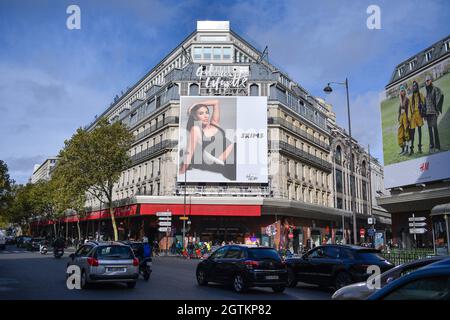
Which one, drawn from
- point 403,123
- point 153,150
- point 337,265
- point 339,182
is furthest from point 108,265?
point 339,182

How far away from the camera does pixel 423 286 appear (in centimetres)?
330

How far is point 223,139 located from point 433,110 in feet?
74.1

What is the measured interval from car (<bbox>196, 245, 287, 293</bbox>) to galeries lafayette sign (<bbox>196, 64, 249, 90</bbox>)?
35796 mm

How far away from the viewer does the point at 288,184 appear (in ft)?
163

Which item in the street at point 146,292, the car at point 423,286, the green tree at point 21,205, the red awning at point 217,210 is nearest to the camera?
the car at point 423,286

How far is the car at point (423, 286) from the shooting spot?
10.4 feet

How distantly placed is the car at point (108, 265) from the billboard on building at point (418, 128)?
41.0 m

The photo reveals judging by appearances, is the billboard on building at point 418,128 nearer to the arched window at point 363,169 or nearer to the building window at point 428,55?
the building window at point 428,55

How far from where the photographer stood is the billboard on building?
46.6m

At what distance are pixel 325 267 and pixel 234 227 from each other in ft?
106

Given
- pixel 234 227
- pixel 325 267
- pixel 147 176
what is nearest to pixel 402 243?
pixel 234 227

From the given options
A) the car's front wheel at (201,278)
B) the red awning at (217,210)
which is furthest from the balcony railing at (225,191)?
the car's front wheel at (201,278)

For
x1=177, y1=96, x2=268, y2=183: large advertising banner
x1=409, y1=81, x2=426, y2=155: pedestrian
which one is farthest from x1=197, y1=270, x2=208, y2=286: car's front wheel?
x1=409, y1=81, x2=426, y2=155: pedestrian
